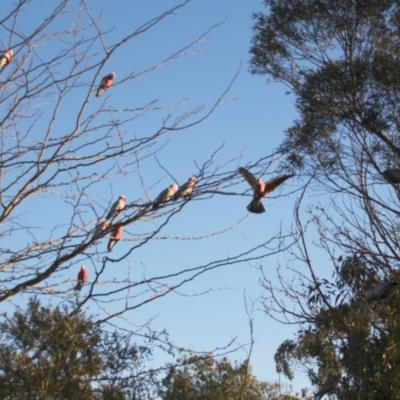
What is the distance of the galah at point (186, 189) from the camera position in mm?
2490

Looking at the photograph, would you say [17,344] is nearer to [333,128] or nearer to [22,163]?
[22,163]

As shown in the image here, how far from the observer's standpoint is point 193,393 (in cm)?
1101

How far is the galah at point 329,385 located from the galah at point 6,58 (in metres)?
2.72

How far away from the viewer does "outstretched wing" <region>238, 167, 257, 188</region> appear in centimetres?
251

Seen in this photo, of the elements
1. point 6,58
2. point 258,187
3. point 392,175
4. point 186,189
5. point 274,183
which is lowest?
point 186,189

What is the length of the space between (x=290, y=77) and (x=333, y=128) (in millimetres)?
1012

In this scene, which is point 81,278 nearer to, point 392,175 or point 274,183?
point 274,183

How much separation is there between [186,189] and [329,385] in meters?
2.46

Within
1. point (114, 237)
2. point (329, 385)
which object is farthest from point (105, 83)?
point (329, 385)

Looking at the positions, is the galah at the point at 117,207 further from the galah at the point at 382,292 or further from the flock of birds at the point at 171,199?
the galah at the point at 382,292

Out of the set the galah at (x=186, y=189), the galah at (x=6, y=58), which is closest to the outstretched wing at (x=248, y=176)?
the galah at (x=186, y=189)

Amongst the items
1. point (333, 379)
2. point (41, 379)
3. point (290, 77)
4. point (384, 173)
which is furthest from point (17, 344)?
point (290, 77)

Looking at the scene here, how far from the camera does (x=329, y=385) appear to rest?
14.9 feet

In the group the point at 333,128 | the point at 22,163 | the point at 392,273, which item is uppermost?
the point at 333,128
